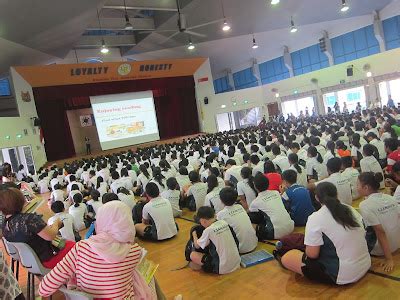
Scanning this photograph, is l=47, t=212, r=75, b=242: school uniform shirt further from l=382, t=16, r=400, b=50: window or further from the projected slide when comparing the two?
l=382, t=16, r=400, b=50: window

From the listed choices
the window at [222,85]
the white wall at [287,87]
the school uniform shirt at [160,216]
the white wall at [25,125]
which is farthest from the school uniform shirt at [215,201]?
the window at [222,85]

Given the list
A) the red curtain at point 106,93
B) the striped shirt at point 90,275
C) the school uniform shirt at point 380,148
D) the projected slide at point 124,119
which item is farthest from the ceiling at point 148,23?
the striped shirt at point 90,275

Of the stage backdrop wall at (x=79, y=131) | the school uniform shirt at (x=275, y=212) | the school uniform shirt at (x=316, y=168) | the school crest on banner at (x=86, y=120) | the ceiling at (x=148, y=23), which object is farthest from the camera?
the school crest on banner at (x=86, y=120)

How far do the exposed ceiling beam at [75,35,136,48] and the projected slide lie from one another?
2.72m

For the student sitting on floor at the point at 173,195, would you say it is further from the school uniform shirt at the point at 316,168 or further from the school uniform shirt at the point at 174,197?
the school uniform shirt at the point at 316,168

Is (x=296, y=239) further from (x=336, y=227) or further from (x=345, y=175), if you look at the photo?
(x=345, y=175)

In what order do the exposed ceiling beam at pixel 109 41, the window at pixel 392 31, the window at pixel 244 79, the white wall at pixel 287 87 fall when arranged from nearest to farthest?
the white wall at pixel 287 87, the window at pixel 392 31, the exposed ceiling beam at pixel 109 41, the window at pixel 244 79

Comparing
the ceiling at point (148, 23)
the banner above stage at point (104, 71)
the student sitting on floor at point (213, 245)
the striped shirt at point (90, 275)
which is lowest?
the student sitting on floor at point (213, 245)

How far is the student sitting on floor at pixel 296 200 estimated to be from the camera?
407 centimetres

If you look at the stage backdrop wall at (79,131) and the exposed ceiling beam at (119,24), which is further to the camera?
the stage backdrop wall at (79,131)

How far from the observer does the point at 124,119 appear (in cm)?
→ 1728

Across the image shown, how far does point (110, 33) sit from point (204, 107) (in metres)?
6.72

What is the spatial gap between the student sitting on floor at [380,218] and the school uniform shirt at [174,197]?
3.31m

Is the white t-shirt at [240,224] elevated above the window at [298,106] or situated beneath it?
situated beneath
